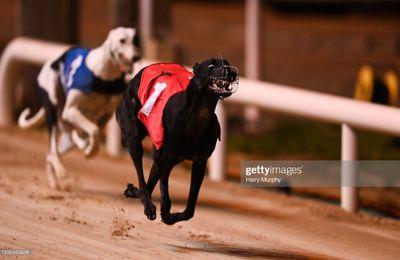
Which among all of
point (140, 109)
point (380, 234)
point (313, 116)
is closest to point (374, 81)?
point (313, 116)

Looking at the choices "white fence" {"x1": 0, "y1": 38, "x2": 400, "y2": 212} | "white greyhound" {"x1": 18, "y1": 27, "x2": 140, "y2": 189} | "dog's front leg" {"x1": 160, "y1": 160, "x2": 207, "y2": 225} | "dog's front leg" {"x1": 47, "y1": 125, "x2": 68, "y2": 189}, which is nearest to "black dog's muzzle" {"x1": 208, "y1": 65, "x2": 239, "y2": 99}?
"dog's front leg" {"x1": 160, "y1": 160, "x2": 207, "y2": 225}

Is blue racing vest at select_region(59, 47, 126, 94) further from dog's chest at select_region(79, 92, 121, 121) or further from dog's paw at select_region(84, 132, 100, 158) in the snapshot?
dog's paw at select_region(84, 132, 100, 158)

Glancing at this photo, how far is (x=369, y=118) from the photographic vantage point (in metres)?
7.88

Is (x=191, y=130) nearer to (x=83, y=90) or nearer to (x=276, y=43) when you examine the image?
(x=83, y=90)

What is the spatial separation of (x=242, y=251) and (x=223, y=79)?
3.52 ft

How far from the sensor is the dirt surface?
22.2 feet

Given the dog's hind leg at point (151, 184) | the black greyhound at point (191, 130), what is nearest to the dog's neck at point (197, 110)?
the black greyhound at point (191, 130)

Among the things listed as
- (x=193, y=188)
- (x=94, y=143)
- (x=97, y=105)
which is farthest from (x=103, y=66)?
(x=193, y=188)

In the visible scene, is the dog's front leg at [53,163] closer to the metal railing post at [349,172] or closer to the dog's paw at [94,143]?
the dog's paw at [94,143]

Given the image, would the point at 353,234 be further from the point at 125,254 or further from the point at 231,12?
the point at 231,12

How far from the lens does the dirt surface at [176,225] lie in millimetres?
6781

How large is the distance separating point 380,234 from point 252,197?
1.18m

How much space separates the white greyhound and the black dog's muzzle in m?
1.64

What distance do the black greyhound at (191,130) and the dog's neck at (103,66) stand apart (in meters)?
1.25
